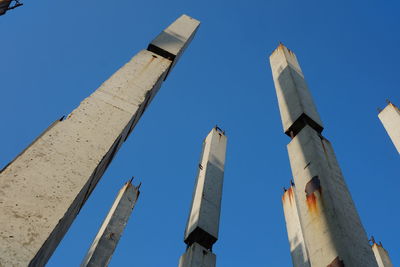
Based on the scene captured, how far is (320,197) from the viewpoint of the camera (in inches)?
155

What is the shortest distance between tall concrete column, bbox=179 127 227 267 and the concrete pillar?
3.90 m

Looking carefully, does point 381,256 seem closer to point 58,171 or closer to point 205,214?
point 205,214

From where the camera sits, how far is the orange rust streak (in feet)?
12.8

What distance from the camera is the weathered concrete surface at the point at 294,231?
8469 millimetres

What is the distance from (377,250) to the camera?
1012 cm

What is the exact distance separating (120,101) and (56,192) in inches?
56.0

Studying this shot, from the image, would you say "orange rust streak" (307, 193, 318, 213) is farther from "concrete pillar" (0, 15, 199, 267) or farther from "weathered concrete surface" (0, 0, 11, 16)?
"weathered concrete surface" (0, 0, 11, 16)

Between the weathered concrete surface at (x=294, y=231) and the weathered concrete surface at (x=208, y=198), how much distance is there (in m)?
2.33

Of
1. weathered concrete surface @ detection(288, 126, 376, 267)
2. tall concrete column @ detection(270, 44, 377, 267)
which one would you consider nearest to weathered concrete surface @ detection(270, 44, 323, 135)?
tall concrete column @ detection(270, 44, 377, 267)

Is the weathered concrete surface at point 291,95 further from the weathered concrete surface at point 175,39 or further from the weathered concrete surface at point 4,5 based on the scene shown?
the weathered concrete surface at point 4,5

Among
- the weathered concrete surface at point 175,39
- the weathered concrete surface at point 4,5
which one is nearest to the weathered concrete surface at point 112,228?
the weathered concrete surface at point 175,39

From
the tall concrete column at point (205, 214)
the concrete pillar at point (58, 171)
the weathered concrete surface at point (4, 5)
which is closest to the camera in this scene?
the concrete pillar at point (58, 171)

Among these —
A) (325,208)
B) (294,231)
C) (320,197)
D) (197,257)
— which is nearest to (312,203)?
(320,197)

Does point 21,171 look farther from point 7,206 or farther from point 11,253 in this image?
point 11,253
